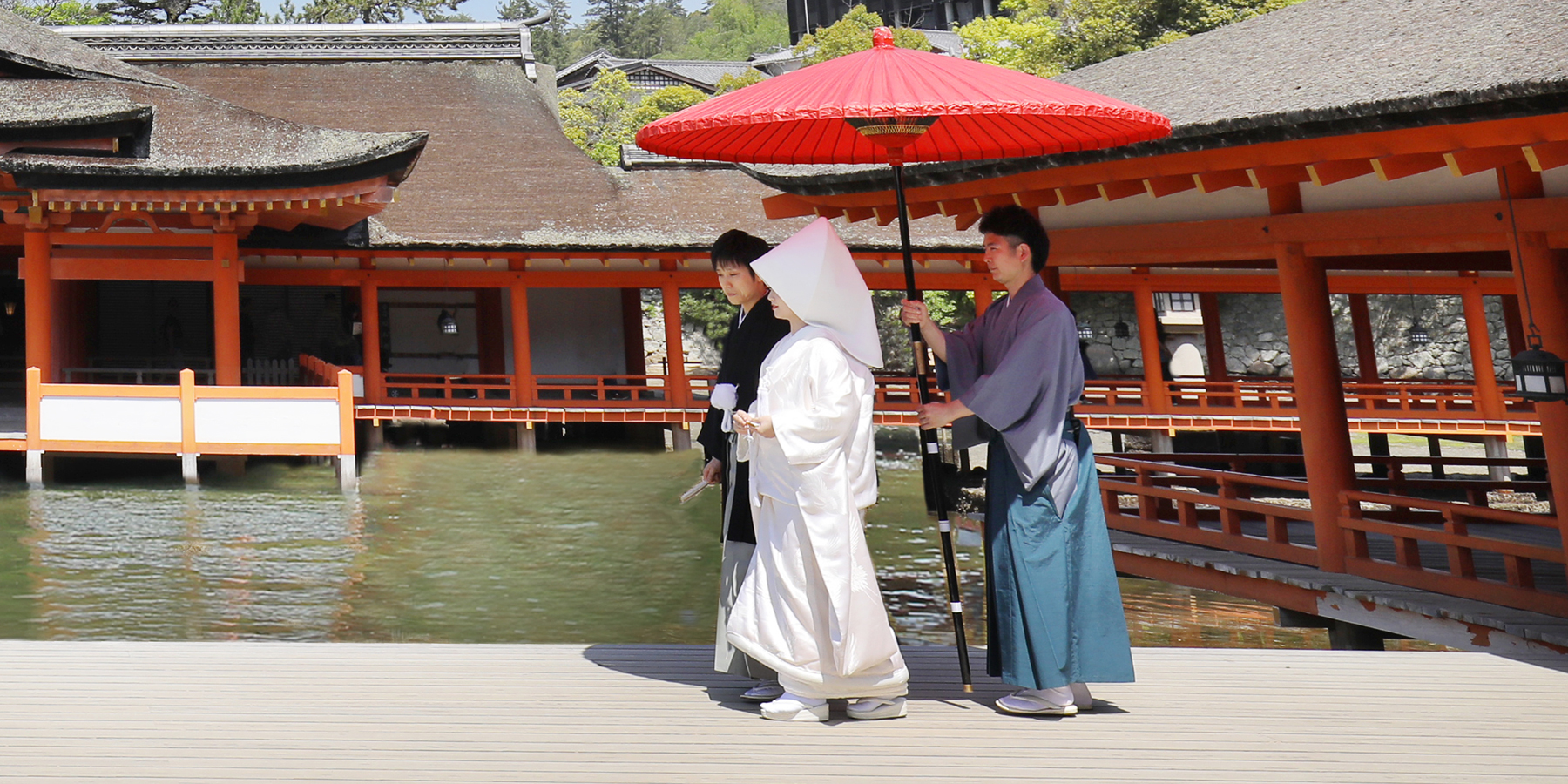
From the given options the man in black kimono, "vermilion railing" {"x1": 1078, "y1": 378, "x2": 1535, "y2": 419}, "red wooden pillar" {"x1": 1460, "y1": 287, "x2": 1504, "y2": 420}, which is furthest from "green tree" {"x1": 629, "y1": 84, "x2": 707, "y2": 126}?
the man in black kimono

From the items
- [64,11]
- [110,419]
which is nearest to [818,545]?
[110,419]

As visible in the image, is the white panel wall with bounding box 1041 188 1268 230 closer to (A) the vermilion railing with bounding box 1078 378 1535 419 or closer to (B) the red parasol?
(B) the red parasol

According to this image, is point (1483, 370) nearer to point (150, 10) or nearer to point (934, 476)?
point (934, 476)

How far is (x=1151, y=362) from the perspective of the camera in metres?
18.5

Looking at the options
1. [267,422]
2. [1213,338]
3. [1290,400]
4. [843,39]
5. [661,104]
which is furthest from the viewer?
[661,104]

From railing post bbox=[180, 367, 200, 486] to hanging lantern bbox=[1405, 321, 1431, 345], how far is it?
72.7 ft

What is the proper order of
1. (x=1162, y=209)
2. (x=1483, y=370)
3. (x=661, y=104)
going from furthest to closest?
(x=661, y=104) < (x=1483, y=370) < (x=1162, y=209)

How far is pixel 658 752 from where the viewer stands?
3.96 m

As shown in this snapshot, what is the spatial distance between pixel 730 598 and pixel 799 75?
176 cm

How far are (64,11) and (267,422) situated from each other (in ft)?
77.9

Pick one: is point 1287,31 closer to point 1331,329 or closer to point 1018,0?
point 1331,329

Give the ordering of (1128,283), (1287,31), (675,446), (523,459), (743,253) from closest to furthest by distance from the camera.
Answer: (743,253) < (1287,31) < (523,459) < (675,446) < (1128,283)

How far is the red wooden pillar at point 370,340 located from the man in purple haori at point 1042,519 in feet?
44.0

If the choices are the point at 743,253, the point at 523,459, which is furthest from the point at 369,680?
the point at 523,459
